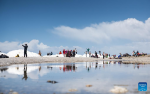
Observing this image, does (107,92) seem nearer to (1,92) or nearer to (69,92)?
(69,92)

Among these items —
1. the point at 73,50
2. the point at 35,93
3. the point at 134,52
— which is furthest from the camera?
the point at 134,52

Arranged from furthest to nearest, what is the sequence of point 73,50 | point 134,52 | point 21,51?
point 134,52 < point 21,51 < point 73,50

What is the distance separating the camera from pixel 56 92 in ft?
21.2

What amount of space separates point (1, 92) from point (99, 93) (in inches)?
185

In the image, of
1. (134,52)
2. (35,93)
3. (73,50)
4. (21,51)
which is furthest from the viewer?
(134,52)

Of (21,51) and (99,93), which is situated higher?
(21,51)

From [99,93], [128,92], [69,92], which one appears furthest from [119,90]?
[69,92]

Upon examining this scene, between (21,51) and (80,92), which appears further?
(21,51)

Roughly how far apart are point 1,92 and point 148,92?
7.03m

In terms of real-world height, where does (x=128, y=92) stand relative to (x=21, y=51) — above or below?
below

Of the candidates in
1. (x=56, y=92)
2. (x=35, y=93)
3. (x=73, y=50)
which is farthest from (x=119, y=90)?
(x=73, y=50)

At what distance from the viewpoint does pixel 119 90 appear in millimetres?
6676

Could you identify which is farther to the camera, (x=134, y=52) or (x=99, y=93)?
(x=134, y=52)

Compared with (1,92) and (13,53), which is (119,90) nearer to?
(1,92)
